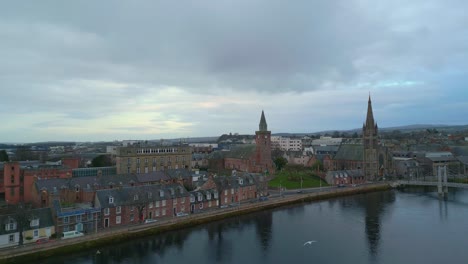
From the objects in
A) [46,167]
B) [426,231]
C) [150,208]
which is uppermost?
[46,167]

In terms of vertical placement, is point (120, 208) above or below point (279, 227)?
above

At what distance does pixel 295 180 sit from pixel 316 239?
37.9 meters

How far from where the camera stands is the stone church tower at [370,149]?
86.1 meters

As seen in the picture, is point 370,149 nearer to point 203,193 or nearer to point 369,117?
point 369,117

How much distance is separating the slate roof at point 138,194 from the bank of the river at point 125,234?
3.67 metres

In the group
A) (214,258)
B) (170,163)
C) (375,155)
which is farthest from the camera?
(375,155)

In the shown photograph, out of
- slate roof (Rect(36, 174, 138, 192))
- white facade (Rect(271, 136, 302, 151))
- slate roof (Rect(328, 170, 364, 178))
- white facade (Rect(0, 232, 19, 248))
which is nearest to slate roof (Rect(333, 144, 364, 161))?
slate roof (Rect(328, 170, 364, 178))

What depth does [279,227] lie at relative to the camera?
4434cm

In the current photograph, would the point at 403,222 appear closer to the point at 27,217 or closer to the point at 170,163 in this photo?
the point at 27,217

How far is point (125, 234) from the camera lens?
3797 cm

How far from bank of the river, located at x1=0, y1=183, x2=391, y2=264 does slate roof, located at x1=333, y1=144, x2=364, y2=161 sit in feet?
113

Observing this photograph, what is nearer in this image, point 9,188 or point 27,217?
point 27,217

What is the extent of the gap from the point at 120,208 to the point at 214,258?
14.2m

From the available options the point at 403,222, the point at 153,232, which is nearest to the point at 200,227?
the point at 153,232
